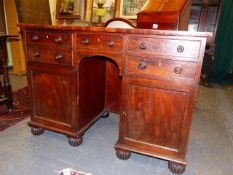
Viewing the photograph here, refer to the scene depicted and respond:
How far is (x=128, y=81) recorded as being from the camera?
1.37m

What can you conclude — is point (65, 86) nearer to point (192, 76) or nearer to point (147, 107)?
point (147, 107)

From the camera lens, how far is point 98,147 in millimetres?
1703

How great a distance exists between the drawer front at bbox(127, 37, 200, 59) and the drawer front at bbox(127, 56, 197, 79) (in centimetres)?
5

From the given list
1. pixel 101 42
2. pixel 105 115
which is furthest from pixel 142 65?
pixel 105 115

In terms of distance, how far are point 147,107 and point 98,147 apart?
0.63 m

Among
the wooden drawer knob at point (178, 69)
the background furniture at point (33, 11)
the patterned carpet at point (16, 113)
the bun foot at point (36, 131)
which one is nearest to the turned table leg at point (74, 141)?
the bun foot at point (36, 131)

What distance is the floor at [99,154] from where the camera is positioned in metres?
1.44

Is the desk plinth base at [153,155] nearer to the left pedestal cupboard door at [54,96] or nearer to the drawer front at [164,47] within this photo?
the left pedestal cupboard door at [54,96]

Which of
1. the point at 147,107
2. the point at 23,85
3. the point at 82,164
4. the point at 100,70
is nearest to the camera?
the point at 147,107

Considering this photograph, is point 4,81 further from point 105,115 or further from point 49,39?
point 105,115

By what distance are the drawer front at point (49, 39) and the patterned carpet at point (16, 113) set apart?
0.96 meters

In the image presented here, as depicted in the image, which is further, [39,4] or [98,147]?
[39,4]

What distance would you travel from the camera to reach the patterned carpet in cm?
205

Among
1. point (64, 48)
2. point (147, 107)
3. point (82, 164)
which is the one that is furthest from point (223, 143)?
point (64, 48)
